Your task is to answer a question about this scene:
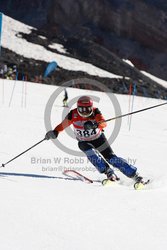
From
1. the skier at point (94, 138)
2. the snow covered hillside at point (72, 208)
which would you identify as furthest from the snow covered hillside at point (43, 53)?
the skier at point (94, 138)

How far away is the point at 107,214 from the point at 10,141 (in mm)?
5746

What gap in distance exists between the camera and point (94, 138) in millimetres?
6812

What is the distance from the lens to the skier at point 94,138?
646 cm

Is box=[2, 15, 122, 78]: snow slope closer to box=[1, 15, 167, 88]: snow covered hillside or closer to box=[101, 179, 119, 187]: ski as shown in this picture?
box=[1, 15, 167, 88]: snow covered hillside

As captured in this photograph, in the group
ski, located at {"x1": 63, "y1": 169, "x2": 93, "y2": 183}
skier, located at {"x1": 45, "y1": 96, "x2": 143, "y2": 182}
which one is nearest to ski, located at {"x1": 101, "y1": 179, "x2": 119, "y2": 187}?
skier, located at {"x1": 45, "y1": 96, "x2": 143, "y2": 182}

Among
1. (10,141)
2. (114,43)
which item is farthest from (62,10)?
(10,141)

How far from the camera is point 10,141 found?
9688 millimetres

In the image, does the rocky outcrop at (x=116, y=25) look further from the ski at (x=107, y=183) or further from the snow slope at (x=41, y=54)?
the ski at (x=107, y=183)

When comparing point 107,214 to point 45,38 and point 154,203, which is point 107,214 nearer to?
point 154,203

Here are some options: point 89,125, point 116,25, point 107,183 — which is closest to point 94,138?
point 89,125

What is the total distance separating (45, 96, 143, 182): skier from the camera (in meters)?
6.46

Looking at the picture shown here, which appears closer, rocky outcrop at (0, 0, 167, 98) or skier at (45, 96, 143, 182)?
skier at (45, 96, 143, 182)

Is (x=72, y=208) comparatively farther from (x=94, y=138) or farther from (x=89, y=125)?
(x=94, y=138)

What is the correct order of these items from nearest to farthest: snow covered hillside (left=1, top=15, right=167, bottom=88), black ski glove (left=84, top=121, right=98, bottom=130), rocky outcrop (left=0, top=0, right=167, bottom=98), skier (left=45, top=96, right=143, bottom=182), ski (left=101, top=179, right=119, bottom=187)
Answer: ski (left=101, top=179, right=119, bottom=187)
black ski glove (left=84, top=121, right=98, bottom=130)
skier (left=45, top=96, right=143, bottom=182)
snow covered hillside (left=1, top=15, right=167, bottom=88)
rocky outcrop (left=0, top=0, right=167, bottom=98)
